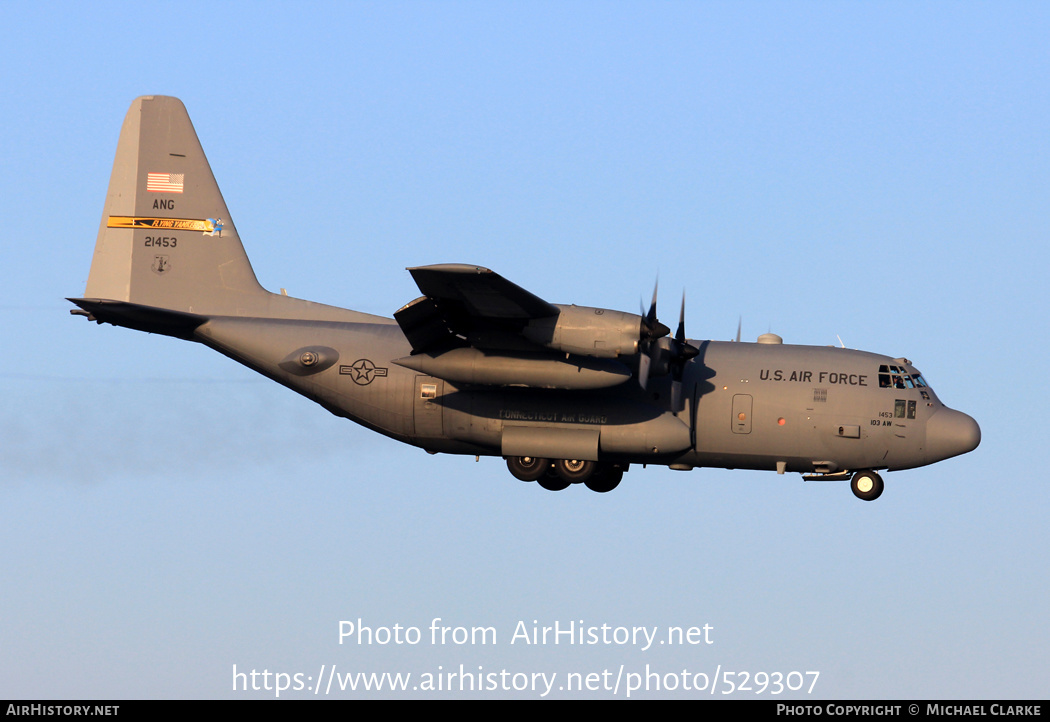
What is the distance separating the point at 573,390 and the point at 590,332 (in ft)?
5.41

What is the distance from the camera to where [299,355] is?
25375 mm

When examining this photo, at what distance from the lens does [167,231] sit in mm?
27188

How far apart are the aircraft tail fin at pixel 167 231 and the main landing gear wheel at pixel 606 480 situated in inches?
317

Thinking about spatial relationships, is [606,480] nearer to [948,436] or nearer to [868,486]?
[868,486]

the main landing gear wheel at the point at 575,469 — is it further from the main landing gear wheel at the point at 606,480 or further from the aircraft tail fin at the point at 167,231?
the aircraft tail fin at the point at 167,231

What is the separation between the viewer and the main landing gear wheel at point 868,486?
25203 millimetres

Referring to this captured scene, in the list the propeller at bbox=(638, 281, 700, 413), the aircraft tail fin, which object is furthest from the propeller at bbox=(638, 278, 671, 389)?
the aircraft tail fin

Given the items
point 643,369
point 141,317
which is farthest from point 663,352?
point 141,317

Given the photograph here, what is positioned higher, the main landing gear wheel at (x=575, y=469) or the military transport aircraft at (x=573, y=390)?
the military transport aircraft at (x=573, y=390)

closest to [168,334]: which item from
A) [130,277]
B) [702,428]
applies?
[130,277]

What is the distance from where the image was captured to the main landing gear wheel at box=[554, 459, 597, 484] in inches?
989

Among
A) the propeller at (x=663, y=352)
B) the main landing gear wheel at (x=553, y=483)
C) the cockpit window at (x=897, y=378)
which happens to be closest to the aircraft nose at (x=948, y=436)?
the cockpit window at (x=897, y=378)
